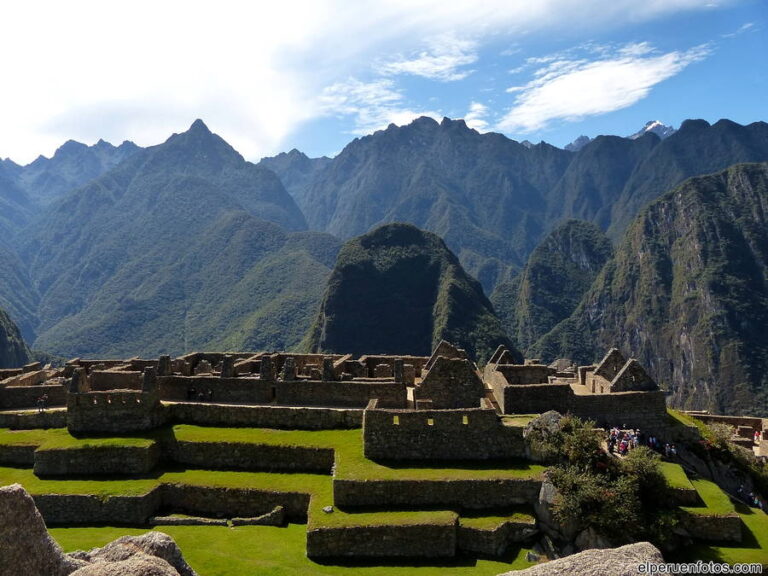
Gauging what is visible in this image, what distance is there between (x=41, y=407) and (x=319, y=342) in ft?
393

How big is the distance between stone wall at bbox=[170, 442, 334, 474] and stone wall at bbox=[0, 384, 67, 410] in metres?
9.58

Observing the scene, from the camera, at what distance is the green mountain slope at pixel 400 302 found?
147m

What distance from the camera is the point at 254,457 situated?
851 inches

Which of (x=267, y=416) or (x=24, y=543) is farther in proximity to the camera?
(x=267, y=416)

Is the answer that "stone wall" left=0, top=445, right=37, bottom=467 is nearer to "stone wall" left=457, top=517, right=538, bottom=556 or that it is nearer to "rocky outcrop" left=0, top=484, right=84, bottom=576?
"rocky outcrop" left=0, top=484, right=84, bottom=576

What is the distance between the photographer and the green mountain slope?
147 meters

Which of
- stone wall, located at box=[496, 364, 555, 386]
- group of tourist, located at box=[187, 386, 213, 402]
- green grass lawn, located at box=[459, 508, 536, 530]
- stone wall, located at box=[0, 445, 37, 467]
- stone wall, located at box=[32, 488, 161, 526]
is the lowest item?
stone wall, located at box=[32, 488, 161, 526]

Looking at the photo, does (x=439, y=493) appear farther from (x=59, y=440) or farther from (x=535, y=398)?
(x=59, y=440)

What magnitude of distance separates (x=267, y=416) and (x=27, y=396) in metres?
13.0

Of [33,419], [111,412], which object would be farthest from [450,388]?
[33,419]


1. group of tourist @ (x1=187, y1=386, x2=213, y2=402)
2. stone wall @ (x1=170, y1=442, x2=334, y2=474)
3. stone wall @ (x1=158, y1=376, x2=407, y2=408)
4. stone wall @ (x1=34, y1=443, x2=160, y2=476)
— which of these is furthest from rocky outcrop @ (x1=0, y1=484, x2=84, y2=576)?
group of tourist @ (x1=187, y1=386, x2=213, y2=402)

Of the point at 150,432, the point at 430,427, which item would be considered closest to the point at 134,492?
the point at 150,432

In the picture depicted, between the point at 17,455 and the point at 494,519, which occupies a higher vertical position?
the point at 17,455

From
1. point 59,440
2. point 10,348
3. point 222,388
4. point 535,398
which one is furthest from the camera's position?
point 10,348
